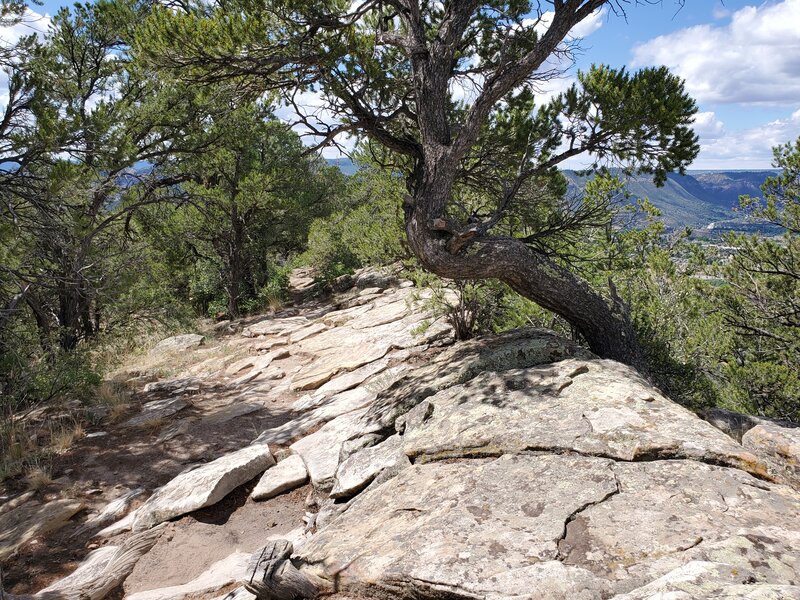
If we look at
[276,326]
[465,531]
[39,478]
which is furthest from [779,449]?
[276,326]

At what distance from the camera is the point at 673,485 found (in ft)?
10.7

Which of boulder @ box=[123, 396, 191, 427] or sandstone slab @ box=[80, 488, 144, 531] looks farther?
boulder @ box=[123, 396, 191, 427]

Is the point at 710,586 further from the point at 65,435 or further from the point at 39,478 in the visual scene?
the point at 65,435

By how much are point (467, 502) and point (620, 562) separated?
3.47 ft

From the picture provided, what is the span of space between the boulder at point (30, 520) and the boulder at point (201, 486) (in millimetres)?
934

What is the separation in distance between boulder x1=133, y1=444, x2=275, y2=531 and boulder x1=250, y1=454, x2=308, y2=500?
22 centimetres

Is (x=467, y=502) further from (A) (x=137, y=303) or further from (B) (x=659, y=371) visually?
→ (A) (x=137, y=303)

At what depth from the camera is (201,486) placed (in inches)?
221

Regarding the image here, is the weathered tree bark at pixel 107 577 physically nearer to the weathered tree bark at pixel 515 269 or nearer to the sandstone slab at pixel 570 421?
the sandstone slab at pixel 570 421

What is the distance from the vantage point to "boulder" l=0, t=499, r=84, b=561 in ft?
17.3

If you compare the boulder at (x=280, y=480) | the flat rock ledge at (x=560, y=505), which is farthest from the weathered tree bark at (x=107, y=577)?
the flat rock ledge at (x=560, y=505)

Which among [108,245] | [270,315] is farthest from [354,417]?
[270,315]

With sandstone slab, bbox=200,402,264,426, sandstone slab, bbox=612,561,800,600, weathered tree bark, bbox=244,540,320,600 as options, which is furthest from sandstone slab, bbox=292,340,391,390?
sandstone slab, bbox=612,561,800,600

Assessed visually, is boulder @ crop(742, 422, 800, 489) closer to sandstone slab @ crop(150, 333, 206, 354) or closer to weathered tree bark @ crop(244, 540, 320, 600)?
weathered tree bark @ crop(244, 540, 320, 600)
